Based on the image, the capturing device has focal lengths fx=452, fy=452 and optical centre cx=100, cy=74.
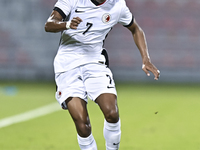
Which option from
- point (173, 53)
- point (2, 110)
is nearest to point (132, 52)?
point (173, 53)

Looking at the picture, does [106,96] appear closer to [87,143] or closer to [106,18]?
[87,143]

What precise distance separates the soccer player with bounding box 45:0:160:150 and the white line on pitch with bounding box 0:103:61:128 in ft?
9.23

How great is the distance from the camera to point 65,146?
5570mm

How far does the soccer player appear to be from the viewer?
4395 millimetres

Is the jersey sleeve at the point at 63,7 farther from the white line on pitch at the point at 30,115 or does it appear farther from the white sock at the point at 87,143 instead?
the white line on pitch at the point at 30,115

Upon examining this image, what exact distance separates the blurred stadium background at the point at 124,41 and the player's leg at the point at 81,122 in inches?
335

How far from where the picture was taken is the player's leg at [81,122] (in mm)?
4332

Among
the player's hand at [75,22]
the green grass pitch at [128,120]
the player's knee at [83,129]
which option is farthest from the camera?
the green grass pitch at [128,120]

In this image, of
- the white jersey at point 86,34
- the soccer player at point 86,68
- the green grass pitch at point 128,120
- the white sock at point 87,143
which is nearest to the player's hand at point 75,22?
the soccer player at point 86,68

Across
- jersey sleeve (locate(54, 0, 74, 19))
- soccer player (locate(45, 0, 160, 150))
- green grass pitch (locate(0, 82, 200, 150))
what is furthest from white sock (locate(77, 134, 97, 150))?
jersey sleeve (locate(54, 0, 74, 19))

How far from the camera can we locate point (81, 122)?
4.32 metres

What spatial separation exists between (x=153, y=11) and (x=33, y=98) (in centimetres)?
470

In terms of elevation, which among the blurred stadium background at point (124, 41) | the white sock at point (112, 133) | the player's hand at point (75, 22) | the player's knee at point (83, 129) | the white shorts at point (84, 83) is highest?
the player's hand at point (75, 22)

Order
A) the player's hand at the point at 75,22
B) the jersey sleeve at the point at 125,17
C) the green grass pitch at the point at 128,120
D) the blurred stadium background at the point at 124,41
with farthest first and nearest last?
the blurred stadium background at the point at 124,41, the green grass pitch at the point at 128,120, the jersey sleeve at the point at 125,17, the player's hand at the point at 75,22
